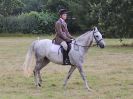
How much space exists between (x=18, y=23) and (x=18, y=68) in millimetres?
41656

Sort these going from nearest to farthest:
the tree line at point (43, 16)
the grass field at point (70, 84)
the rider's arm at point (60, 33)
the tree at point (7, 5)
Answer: the grass field at point (70, 84)
the rider's arm at point (60, 33)
the tree line at point (43, 16)
the tree at point (7, 5)

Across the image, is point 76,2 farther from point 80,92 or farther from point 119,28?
point 80,92

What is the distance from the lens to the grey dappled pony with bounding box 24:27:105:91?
1364cm

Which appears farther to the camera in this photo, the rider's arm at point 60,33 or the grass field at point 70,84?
the rider's arm at point 60,33

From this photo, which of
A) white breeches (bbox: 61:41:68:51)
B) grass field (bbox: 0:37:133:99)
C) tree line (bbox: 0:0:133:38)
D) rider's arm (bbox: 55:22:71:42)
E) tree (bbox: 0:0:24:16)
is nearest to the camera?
grass field (bbox: 0:37:133:99)

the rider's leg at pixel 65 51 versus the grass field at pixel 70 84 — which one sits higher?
the rider's leg at pixel 65 51

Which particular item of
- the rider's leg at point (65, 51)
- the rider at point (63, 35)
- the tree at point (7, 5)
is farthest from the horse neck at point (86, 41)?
the tree at point (7, 5)

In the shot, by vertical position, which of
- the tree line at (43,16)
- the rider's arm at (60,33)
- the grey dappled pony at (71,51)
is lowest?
the tree line at (43,16)

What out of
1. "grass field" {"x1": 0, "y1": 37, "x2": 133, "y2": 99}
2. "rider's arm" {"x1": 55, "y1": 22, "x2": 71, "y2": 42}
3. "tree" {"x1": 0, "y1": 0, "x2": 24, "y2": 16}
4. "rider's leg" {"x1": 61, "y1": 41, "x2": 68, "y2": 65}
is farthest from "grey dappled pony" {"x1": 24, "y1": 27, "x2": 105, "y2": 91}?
"tree" {"x1": 0, "y1": 0, "x2": 24, "y2": 16}

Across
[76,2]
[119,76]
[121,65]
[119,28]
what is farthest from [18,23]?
[119,76]

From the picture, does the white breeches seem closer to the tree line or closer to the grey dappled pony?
the grey dappled pony

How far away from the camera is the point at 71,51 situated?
45.3 feet

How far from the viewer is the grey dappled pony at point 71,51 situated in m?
13.6

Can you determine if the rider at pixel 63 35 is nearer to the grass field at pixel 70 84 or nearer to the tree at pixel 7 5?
the grass field at pixel 70 84
